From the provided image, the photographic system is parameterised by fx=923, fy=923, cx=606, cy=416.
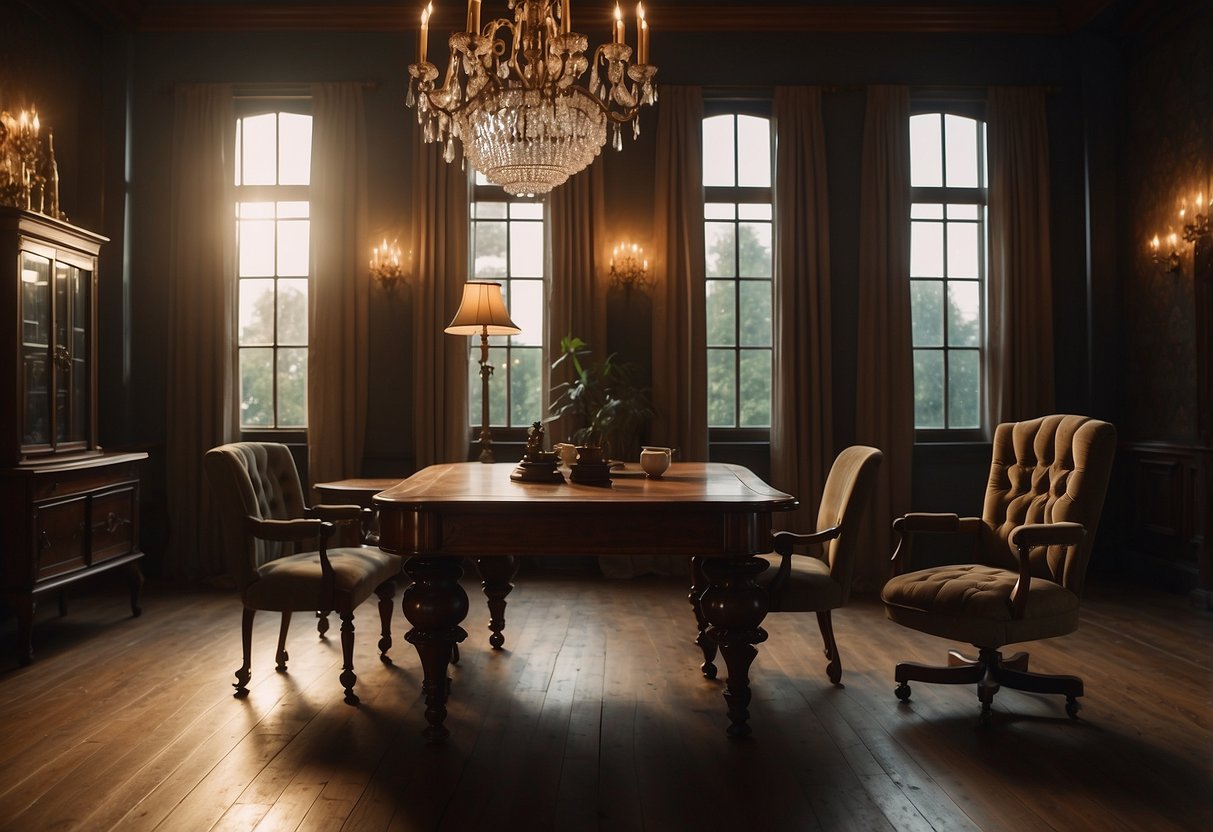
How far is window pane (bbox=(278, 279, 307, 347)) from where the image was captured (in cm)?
643

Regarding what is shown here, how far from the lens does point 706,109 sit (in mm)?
6387

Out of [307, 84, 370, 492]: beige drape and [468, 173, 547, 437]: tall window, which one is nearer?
[307, 84, 370, 492]: beige drape

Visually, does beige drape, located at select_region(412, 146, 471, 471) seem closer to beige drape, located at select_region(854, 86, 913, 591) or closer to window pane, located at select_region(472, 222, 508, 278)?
window pane, located at select_region(472, 222, 508, 278)

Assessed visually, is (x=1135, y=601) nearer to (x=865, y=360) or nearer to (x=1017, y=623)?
(x=865, y=360)

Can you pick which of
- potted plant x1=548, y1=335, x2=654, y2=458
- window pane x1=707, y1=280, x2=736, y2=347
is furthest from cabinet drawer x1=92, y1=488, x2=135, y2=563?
window pane x1=707, y1=280, x2=736, y2=347

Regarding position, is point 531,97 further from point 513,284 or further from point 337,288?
point 337,288

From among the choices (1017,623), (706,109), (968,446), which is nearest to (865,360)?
(968,446)

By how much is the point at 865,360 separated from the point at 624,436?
1.70 m

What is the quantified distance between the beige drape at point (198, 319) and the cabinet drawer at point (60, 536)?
1518mm

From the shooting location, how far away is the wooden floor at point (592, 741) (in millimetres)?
2463

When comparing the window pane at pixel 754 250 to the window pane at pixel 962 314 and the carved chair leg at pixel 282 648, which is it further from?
the carved chair leg at pixel 282 648

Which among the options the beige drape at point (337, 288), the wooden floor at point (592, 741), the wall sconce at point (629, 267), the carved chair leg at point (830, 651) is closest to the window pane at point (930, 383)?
the wall sconce at point (629, 267)

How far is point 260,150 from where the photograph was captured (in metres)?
6.46

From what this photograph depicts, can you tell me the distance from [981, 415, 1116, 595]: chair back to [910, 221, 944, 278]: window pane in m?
2.87
